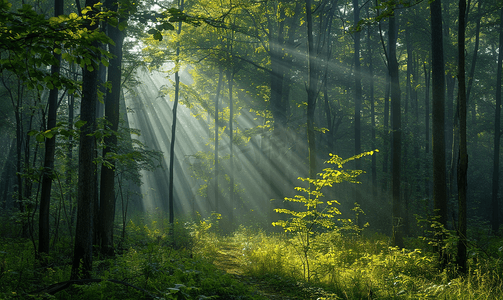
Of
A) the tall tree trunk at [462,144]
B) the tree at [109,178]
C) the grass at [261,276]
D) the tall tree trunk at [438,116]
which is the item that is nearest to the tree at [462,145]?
the tall tree trunk at [462,144]

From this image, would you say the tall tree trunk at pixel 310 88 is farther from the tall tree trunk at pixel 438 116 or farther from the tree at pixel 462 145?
the tree at pixel 462 145

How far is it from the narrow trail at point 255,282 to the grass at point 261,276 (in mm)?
19

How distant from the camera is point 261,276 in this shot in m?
6.83

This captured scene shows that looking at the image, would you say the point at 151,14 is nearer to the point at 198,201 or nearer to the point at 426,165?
the point at 426,165

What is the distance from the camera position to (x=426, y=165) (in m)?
19.2

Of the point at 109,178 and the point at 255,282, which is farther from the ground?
the point at 109,178

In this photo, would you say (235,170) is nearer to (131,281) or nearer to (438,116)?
(438,116)

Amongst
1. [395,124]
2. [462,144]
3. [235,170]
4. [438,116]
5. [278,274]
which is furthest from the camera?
[235,170]

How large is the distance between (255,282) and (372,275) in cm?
244

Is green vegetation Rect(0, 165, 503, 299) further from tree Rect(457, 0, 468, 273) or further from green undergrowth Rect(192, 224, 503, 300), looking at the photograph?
tree Rect(457, 0, 468, 273)

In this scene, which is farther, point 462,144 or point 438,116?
point 438,116

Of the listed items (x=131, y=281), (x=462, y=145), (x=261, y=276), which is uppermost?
(x=462, y=145)

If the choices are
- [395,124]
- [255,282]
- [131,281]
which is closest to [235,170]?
[395,124]

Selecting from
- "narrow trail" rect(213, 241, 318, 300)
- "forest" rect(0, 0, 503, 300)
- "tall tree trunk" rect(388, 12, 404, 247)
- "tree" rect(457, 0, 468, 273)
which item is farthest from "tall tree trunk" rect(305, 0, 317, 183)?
"tree" rect(457, 0, 468, 273)
